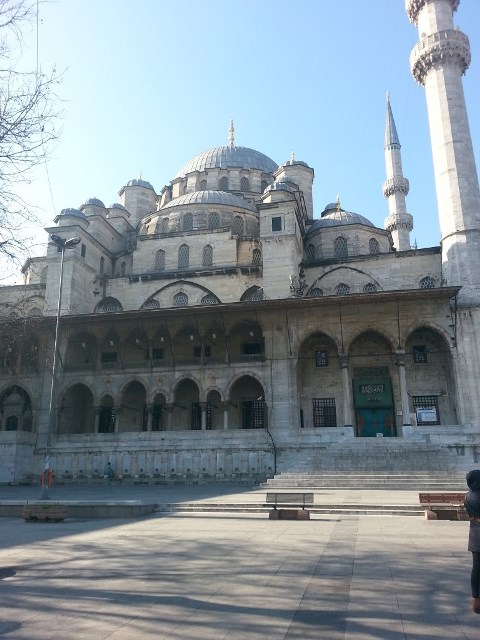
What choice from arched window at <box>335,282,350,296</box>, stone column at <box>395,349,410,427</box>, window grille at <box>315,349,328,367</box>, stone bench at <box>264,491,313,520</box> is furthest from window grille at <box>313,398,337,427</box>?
stone bench at <box>264,491,313,520</box>

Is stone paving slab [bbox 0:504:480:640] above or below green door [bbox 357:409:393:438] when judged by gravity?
below

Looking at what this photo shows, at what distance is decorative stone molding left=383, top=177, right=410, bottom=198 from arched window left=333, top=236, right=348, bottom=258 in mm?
9922

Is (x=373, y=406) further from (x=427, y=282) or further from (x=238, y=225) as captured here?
(x=238, y=225)

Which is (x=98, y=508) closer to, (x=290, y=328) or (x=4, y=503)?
(x=4, y=503)

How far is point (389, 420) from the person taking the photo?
24.3 meters

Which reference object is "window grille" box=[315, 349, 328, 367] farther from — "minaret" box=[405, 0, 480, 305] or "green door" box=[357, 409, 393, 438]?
"minaret" box=[405, 0, 480, 305]

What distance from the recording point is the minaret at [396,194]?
37594 millimetres

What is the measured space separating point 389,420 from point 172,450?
10.4 m

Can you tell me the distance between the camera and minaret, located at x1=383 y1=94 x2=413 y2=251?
37.6 meters

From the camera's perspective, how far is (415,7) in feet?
96.0

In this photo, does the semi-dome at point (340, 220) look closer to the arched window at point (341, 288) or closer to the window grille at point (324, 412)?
the arched window at point (341, 288)

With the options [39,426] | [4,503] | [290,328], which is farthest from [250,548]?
[39,426]

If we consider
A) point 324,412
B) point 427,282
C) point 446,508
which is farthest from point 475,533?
point 427,282

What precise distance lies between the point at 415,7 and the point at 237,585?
33.1 meters
